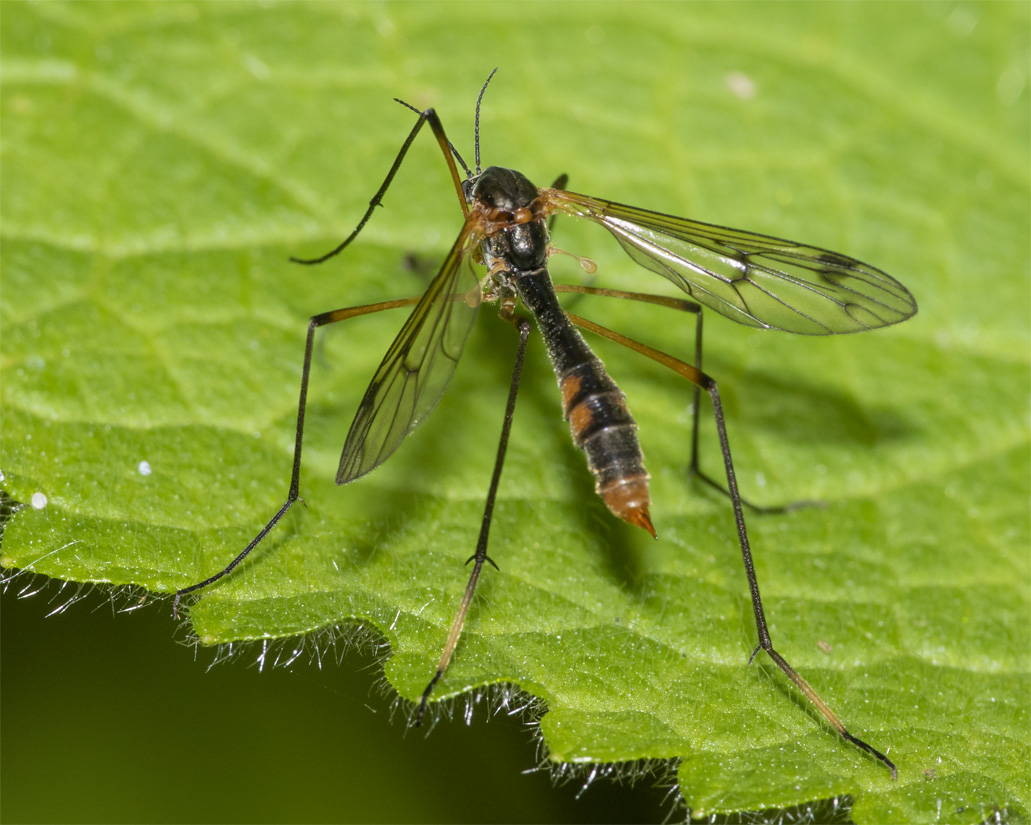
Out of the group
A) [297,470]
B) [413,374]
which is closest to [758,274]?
[413,374]

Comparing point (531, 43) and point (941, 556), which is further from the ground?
Answer: point (531, 43)

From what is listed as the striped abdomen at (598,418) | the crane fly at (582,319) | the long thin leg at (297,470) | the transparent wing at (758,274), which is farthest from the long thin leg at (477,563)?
the transparent wing at (758,274)

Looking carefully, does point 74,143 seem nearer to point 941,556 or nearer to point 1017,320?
point 941,556

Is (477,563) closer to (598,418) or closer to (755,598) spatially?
(598,418)

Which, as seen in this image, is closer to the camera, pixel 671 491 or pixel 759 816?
pixel 759 816

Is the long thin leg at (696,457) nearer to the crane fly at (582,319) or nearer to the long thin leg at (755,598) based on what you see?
the crane fly at (582,319)

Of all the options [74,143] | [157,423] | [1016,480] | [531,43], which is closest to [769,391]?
[1016,480]

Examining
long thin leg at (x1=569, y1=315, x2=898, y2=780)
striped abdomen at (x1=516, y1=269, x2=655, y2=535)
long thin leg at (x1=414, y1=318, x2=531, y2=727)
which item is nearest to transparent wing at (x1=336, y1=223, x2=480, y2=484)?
long thin leg at (x1=414, y1=318, x2=531, y2=727)
